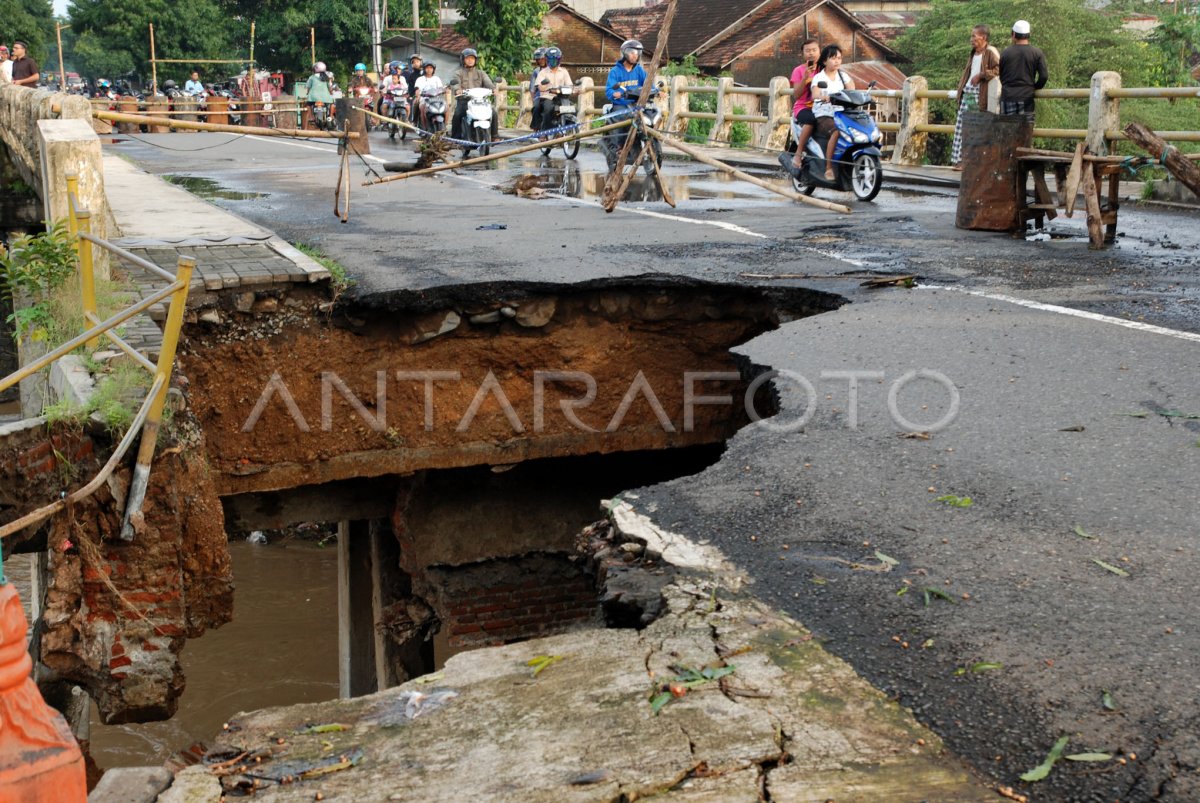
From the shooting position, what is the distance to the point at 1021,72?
13758 mm

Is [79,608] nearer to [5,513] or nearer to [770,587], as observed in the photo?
[5,513]

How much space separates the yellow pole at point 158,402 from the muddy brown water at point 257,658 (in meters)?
6.71

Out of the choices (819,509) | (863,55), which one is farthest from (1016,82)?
(863,55)

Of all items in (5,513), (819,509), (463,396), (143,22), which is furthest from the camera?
(143,22)

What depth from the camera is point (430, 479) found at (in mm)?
9805

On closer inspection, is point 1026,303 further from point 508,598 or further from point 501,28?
point 501,28

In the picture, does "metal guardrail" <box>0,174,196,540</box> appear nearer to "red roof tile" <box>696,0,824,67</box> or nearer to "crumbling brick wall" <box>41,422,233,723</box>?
"crumbling brick wall" <box>41,422,233,723</box>

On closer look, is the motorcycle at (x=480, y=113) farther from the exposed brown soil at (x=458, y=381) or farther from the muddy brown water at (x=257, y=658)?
the exposed brown soil at (x=458, y=381)

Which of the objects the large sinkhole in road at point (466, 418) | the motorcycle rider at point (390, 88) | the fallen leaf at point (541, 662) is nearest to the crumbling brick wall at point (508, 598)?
the large sinkhole in road at point (466, 418)

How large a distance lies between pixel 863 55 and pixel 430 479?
1470 inches

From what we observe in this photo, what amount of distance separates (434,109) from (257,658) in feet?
41.5

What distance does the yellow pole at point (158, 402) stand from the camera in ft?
18.3

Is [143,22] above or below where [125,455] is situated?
above

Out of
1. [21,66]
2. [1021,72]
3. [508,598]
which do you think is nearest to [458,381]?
[508,598]
